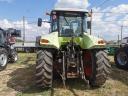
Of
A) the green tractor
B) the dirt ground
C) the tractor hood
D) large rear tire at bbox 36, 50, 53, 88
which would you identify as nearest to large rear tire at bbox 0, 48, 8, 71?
the dirt ground

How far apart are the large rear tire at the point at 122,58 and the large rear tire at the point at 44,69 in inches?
267

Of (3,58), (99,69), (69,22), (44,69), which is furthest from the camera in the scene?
(3,58)

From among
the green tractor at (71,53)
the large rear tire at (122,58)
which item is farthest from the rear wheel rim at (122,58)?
the green tractor at (71,53)

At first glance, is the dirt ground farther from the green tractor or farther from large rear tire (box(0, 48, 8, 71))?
large rear tire (box(0, 48, 8, 71))

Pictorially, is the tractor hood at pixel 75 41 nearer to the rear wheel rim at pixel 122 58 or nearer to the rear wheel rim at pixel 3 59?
the rear wheel rim at pixel 3 59

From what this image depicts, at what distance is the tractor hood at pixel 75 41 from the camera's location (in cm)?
1033

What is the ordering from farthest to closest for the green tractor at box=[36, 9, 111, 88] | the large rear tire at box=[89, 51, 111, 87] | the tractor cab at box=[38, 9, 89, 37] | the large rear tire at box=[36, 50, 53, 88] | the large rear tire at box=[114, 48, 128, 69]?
the large rear tire at box=[114, 48, 128, 69], the tractor cab at box=[38, 9, 89, 37], the large rear tire at box=[89, 51, 111, 87], the green tractor at box=[36, 9, 111, 88], the large rear tire at box=[36, 50, 53, 88]

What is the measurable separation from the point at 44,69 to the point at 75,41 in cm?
175

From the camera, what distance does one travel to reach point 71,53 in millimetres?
10883

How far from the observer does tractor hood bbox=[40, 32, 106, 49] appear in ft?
33.9

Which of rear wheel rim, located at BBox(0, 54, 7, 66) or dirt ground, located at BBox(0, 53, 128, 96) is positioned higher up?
rear wheel rim, located at BBox(0, 54, 7, 66)

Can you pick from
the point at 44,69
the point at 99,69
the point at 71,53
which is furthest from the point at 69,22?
the point at 44,69

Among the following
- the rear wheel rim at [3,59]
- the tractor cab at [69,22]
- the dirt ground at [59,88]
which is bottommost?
the dirt ground at [59,88]

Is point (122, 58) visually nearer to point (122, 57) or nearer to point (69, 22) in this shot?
point (122, 57)
